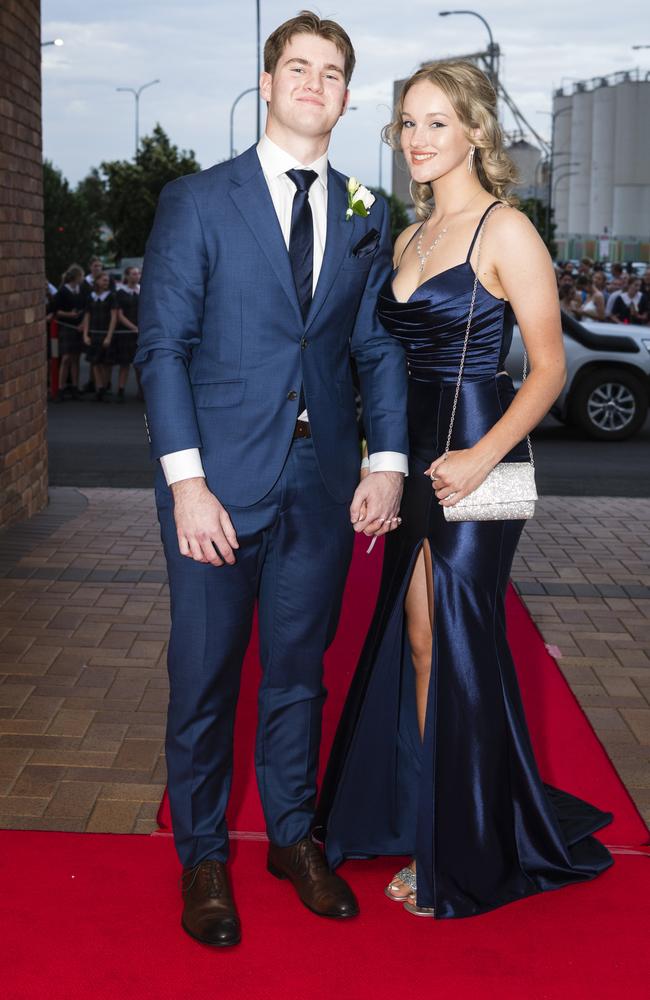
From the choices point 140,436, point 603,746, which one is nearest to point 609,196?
point 140,436

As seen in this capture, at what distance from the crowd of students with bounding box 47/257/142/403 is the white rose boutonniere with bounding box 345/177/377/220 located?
46.3 ft

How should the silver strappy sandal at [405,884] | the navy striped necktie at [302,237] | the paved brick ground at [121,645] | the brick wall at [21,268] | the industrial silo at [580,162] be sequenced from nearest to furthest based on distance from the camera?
the navy striped necktie at [302,237], the silver strappy sandal at [405,884], the paved brick ground at [121,645], the brick wall at [21,268], the industrial silo at [580,162]

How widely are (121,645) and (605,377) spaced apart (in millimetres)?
9049

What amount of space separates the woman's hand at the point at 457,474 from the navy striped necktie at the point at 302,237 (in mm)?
515

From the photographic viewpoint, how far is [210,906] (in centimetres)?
303

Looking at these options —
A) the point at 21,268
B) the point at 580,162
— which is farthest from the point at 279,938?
the point at 580,162

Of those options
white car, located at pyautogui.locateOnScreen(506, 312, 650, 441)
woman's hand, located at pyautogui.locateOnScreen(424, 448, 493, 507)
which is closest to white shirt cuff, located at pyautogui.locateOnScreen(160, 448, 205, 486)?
woman's hand, located at pyautogui.locateOnScreen(424, 448, 493, 507)

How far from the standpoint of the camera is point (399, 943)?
301 centimetres

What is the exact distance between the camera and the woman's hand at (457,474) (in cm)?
310

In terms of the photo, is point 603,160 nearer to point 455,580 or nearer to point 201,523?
point 455,580

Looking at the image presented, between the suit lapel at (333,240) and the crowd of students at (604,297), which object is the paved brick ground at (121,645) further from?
the crowd of students at (604,297)

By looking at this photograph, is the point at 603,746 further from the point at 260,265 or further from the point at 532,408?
the point at 260,265

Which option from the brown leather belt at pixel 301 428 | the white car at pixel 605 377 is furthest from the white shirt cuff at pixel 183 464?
the white car at pixel 605 377

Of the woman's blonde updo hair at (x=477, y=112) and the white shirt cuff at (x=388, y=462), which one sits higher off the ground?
the woman's blonde updo hair at (x=477, y=112)
